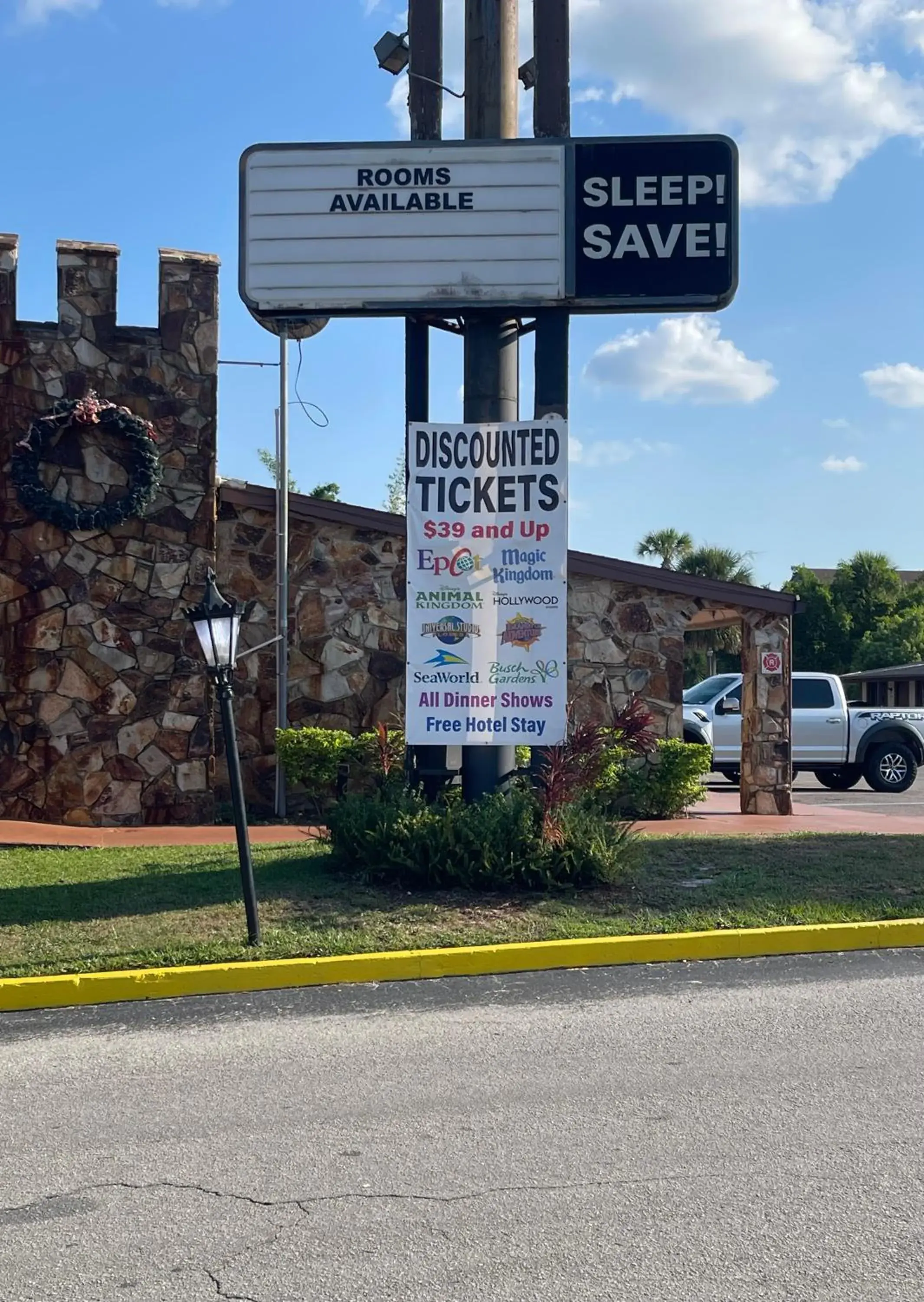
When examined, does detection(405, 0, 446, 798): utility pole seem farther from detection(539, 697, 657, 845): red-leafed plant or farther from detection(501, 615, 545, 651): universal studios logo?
detection(539, 697, 657, 845): red-leafed plant

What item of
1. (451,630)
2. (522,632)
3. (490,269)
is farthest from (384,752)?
(490,269)

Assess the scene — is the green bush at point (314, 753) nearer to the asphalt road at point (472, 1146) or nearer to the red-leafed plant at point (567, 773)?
the red-leafed plant at point (567, 773)

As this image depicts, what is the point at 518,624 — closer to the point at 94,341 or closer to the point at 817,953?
the point at 817,953

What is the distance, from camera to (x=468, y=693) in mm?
10492

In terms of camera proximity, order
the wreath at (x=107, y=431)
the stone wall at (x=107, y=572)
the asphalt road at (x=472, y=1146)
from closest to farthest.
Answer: the asphalt road at (x=472, y=1146) → the wreath at (x=107, y=431) → the stone wall at (x=107, y=572)

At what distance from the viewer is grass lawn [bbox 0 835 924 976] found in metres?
8.05

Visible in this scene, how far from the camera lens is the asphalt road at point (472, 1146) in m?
3.92

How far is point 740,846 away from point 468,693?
327 cm

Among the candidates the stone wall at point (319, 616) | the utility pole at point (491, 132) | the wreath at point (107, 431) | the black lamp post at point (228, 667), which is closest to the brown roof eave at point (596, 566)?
the stone wall at point (319, 616)

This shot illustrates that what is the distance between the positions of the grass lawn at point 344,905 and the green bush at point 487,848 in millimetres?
202

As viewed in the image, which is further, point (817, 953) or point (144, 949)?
point (817, 953)

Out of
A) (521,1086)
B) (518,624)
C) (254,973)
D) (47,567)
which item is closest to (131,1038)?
(254,973)

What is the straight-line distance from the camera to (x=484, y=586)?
10484 mm

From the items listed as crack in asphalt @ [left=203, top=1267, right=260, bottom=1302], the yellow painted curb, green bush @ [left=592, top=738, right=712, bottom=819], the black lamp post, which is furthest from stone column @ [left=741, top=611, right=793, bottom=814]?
crack in asphalt @ [left=203, top=1267, right=260, bottom=1302]
